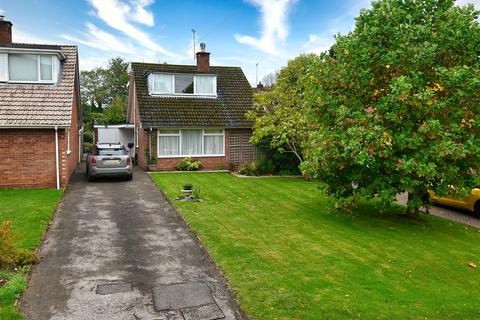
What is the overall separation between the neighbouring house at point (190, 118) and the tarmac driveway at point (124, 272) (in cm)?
1039

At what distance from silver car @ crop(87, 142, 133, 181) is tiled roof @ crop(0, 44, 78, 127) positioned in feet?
7.34

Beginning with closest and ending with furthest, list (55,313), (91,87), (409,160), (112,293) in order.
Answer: (55,313), (112,293), (409,160), (91,87)

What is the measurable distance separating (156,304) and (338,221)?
6.56m

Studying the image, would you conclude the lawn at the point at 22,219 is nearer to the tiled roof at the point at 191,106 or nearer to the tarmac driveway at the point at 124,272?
the tarmac driveway at the point at 124,272

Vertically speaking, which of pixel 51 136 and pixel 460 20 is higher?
pixel 460 20

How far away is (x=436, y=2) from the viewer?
10.4m

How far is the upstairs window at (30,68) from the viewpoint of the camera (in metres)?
17.0

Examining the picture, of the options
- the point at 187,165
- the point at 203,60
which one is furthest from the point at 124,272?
the point at 203,60

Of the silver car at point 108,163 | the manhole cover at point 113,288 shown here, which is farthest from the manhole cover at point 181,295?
the silver car at point 108,163

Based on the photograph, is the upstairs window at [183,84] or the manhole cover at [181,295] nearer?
the manhole cover at [181,295]

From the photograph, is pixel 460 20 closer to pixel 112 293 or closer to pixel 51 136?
pixel 112 293

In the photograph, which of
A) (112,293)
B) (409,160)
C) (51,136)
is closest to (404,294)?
(409,160)

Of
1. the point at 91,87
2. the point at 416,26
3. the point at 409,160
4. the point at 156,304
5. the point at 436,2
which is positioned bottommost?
the point at 156,304

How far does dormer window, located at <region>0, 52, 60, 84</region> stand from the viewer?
55.3ft
